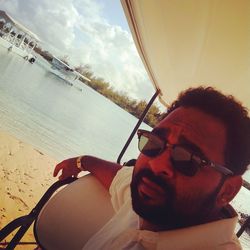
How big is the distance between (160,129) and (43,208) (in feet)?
3.20

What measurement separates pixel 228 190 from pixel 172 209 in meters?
0.39

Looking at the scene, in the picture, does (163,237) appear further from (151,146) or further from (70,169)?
(70,169)

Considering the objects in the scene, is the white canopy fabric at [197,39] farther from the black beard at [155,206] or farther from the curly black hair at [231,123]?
the black beard at [155,206]

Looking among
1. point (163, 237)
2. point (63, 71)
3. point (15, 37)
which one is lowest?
point (63, 71)

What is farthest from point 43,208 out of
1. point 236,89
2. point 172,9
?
point 236,89

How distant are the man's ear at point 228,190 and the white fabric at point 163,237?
19 cm

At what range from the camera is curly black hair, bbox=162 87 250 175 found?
6.95ft

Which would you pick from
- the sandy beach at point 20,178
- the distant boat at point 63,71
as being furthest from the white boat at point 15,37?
the sandy beach at point 20,178

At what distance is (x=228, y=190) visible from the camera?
2.02m

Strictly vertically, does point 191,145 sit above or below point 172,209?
above

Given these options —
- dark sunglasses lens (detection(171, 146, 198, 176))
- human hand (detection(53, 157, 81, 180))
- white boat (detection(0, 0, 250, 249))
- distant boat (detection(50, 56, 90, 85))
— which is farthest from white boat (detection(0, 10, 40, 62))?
dark sunglasses lens (detection(171, 146, 198, 176))

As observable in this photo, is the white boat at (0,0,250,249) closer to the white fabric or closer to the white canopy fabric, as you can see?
the white canopy fabric

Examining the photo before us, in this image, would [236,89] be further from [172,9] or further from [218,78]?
[172,9]

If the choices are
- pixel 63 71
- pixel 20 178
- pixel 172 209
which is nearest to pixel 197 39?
pixel 172 209
